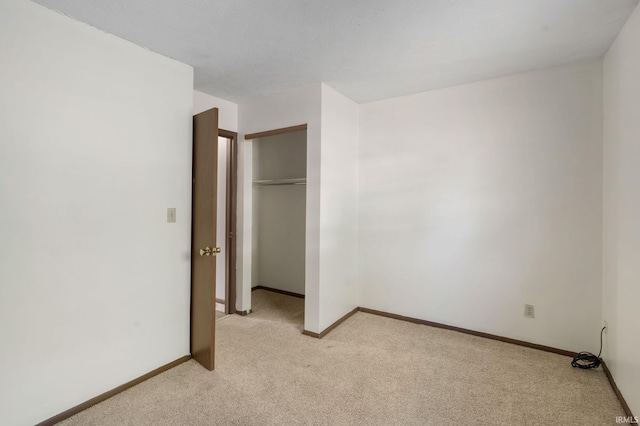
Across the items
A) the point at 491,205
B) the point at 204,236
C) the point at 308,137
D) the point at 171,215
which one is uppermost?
the point at 308,137

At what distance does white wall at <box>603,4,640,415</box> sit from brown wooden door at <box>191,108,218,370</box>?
2.68 m

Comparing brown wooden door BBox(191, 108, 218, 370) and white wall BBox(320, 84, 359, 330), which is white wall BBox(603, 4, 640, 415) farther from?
brown wooden door BBox(191, 108, 218, 370)

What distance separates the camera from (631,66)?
1869 millimetres

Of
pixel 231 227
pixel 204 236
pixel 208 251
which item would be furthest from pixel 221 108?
pixel 208 251

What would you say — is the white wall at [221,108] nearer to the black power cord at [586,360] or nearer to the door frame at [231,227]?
the door frame at [231,227]

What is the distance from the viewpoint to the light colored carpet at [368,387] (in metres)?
1.84

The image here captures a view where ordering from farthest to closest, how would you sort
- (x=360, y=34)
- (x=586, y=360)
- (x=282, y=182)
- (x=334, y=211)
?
(x=282, y=182), (x=334, y=211), (x=586, y=360), (x=360, y=34)

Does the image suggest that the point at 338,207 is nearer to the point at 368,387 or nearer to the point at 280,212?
the point at 280,212

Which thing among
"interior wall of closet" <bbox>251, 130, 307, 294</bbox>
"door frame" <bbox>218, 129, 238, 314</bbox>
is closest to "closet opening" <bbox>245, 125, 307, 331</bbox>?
"interior wall of closet" <bbox>251, 130, 307, 294</bbox>

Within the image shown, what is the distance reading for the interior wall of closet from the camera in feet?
14.3

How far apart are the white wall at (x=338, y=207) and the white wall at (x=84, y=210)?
1.24 metres

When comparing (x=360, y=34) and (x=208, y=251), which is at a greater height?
(x=360, y=34)

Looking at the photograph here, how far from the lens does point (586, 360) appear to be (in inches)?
96.1

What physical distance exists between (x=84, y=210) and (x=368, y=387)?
2205mm
